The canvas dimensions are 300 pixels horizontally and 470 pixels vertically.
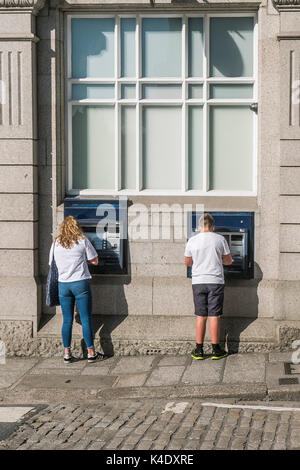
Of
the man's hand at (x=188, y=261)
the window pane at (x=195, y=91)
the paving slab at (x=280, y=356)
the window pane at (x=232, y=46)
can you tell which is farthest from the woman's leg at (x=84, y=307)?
the window pane at (x=232, y=46)

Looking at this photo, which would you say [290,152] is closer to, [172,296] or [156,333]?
[172,296]

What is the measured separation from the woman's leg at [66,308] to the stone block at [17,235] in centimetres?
89

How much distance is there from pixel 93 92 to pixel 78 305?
2.99 m

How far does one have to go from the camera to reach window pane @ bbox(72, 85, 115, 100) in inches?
454

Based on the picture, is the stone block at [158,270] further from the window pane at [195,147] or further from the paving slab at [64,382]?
the paving slab at [64,382]

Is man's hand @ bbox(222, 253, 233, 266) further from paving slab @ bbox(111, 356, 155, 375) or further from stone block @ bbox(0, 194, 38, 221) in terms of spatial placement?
stone block @ bbox(0, 194, 38, 221)

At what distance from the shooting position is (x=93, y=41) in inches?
451

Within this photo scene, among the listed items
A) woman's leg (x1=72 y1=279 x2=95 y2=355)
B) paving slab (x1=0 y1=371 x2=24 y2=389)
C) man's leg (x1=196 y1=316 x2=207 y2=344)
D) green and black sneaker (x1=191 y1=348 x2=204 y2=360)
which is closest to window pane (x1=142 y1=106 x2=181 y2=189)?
woman's leg (x1=72 y1=279 x2=95 y2=355)

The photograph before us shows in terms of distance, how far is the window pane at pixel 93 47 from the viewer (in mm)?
11414

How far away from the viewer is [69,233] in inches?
418

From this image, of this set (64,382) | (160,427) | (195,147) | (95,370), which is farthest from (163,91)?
(160,427)

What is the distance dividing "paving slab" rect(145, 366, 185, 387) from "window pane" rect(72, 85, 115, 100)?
12.5ft
